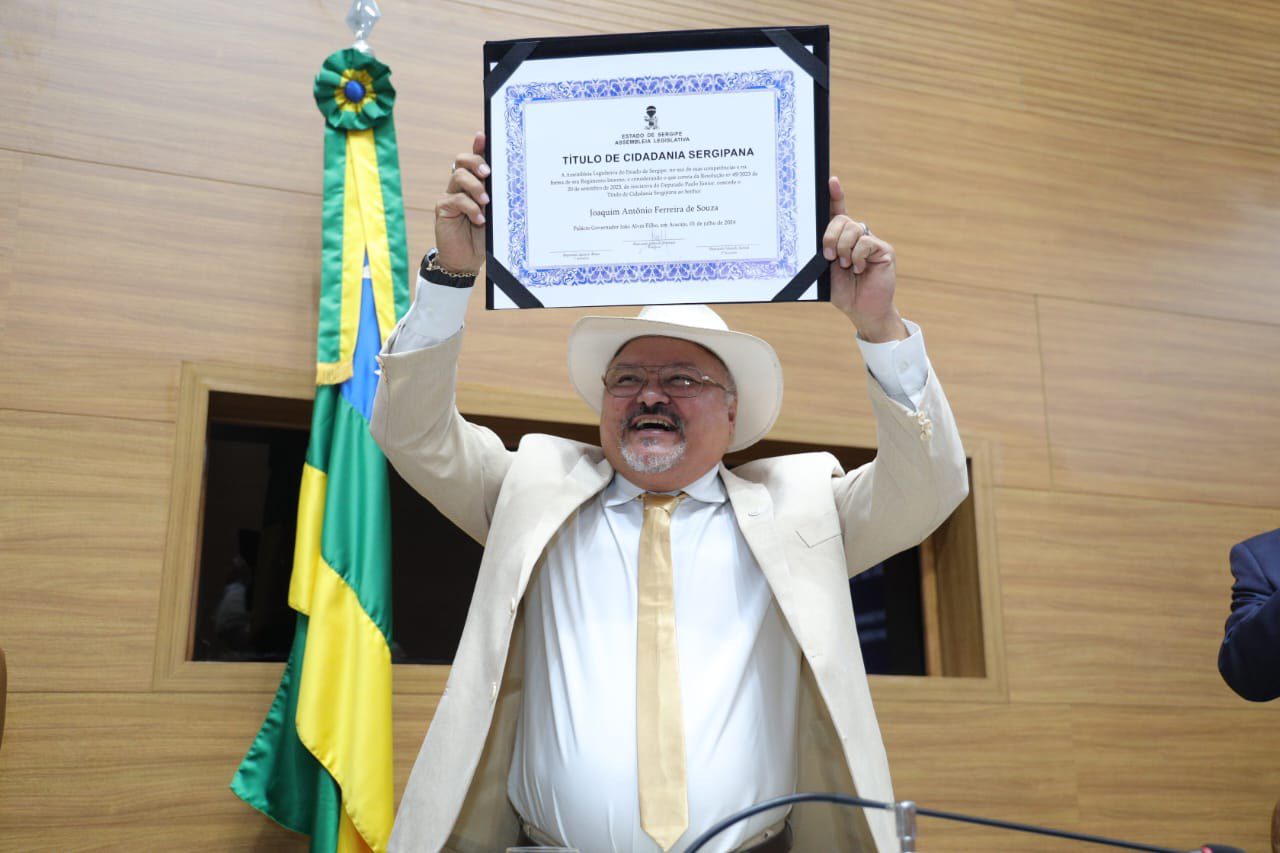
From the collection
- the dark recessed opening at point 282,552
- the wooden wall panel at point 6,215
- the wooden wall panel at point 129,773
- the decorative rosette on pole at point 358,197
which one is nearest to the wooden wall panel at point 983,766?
the dark recessed opening at point 282,552

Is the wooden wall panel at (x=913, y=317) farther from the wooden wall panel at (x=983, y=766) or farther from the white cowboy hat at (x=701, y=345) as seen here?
the white cowboy hat at (x=701, y=345)

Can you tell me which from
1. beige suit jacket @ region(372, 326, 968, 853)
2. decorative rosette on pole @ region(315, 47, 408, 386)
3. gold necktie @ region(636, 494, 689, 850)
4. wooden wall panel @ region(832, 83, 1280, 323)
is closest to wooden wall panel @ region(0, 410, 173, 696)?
decorative rosette on pole @ region(315, 47, 408, 386)

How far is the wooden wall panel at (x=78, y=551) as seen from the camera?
2.57 m

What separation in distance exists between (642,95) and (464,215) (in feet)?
1.14

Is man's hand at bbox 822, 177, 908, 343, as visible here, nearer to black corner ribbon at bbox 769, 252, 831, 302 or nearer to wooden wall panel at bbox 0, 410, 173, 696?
black corner ribbon at bbox 769, 252, 831, 302

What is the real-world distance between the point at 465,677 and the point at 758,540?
1.78 feet

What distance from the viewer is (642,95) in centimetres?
206

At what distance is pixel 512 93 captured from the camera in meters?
2.08

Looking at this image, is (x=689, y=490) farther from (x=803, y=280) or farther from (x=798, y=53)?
(x=798, y=53)

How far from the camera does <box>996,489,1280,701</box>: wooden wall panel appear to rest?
335 centimetres

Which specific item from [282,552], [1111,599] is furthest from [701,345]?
[1111,599]

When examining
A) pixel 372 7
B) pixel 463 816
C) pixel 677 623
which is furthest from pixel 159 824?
pixel 372 7

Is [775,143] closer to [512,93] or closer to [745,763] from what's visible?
[512,93]

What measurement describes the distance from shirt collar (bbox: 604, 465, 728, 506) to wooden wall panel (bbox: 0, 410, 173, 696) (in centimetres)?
105
